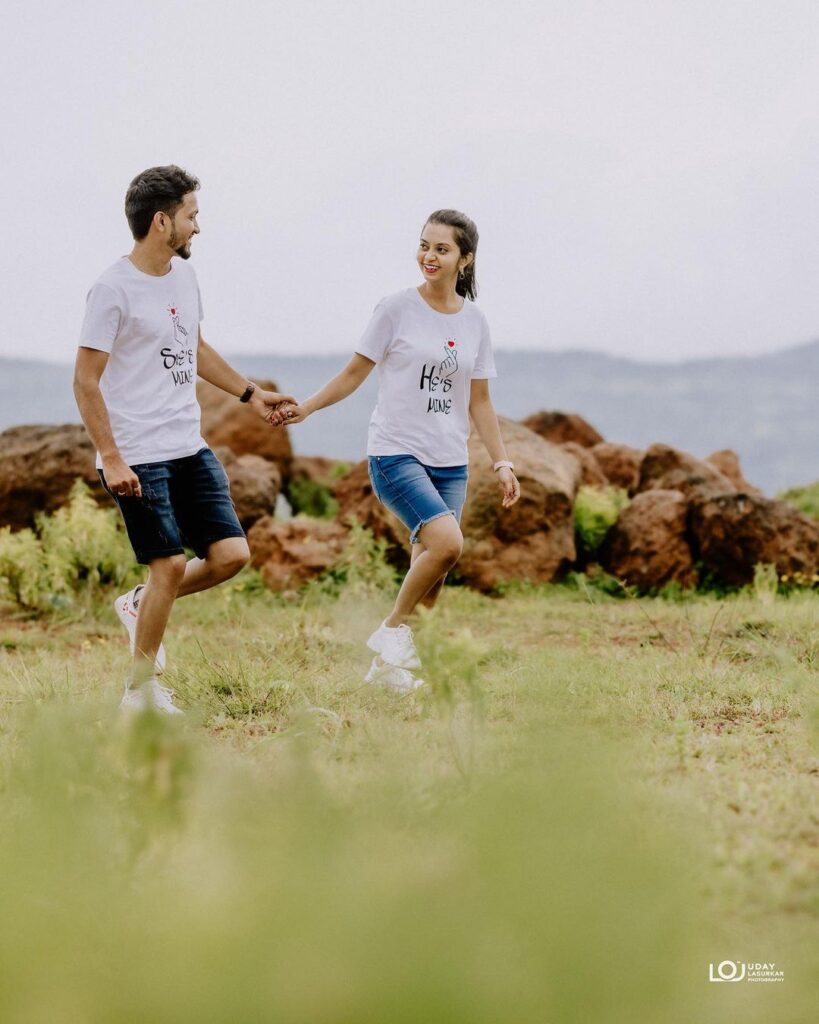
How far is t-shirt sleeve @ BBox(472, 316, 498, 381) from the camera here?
5.47m

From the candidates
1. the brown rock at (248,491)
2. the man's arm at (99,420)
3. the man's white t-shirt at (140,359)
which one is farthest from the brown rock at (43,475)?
the man's arm at (99,420)

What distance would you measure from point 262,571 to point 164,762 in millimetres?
6437

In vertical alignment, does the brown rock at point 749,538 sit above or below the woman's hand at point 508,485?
below

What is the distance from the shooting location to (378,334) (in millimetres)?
5199

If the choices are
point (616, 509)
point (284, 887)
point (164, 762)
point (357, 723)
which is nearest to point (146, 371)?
point (357, 723)

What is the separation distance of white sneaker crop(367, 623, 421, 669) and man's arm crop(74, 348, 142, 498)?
138 cm

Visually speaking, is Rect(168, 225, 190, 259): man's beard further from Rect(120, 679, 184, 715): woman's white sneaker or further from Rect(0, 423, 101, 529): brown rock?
Rect(0, 423, 101, 529): brown rock

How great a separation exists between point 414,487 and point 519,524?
4.07 m

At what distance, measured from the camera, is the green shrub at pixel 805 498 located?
40.4ft

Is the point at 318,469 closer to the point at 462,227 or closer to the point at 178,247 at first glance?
the point at 462,227

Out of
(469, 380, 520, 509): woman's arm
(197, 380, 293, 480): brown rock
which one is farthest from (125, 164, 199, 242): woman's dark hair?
(197, 380, 293, 480): brown rock

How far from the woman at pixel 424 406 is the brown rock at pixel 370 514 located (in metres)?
3.08

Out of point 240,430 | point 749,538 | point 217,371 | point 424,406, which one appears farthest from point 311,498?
point 424,406

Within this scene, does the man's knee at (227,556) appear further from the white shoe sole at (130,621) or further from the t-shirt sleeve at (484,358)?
the t-shirt sleeve at (484,358)
